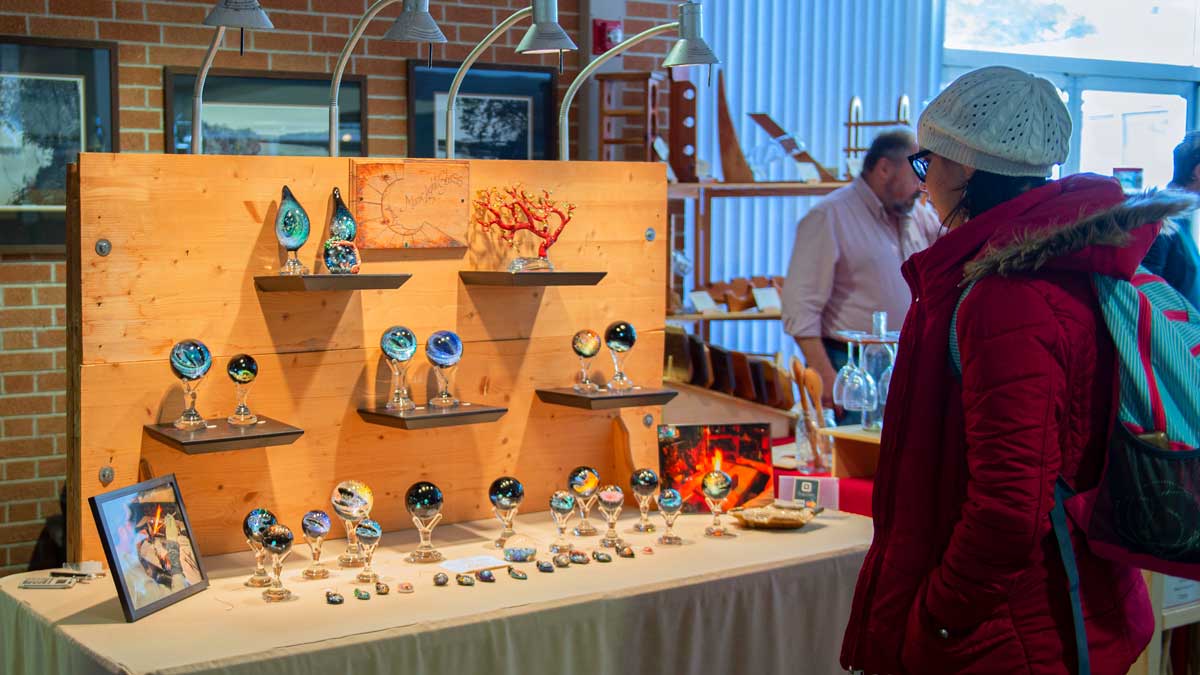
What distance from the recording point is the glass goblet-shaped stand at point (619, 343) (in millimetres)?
2857

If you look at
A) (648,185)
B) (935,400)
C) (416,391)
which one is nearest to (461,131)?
(648,185)

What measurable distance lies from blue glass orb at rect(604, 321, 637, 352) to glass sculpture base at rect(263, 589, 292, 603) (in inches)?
37.8

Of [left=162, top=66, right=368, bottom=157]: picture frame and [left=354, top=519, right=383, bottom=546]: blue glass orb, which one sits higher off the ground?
[left=162, top=66, right=368, bottom=157]: picture frame

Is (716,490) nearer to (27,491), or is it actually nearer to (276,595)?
(276,595)

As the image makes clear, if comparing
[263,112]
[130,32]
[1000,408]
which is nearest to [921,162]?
[1000,408]

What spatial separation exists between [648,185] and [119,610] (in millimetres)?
1503

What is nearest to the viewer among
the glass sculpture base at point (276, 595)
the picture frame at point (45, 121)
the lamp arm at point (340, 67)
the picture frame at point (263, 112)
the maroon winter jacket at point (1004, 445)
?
the maroon winter jacket at point (1004, 445)

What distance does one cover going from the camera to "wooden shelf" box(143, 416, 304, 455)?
2.26 m

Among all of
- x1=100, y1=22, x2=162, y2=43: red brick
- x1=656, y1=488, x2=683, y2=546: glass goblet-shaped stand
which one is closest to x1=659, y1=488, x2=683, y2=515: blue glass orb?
x1=656, y1=488, x2=683, y2=546: glass goblet-shaped stand

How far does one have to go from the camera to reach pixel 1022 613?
1616 millimetres

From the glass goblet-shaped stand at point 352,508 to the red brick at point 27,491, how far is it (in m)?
2.34

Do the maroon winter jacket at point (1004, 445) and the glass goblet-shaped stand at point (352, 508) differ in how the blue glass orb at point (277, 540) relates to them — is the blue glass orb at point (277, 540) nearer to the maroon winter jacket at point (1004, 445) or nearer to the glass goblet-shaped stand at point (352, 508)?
the glass goblet-shaped stand at point (352, 508)

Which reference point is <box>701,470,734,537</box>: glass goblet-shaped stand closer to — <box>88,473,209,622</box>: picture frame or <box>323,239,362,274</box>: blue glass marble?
<box>323,239,362,274</box>: blue glass marble

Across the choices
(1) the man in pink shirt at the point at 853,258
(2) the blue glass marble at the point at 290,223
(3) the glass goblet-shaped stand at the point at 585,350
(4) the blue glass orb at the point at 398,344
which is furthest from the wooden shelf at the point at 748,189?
(2) the blue glass marble at the point at 290,223
